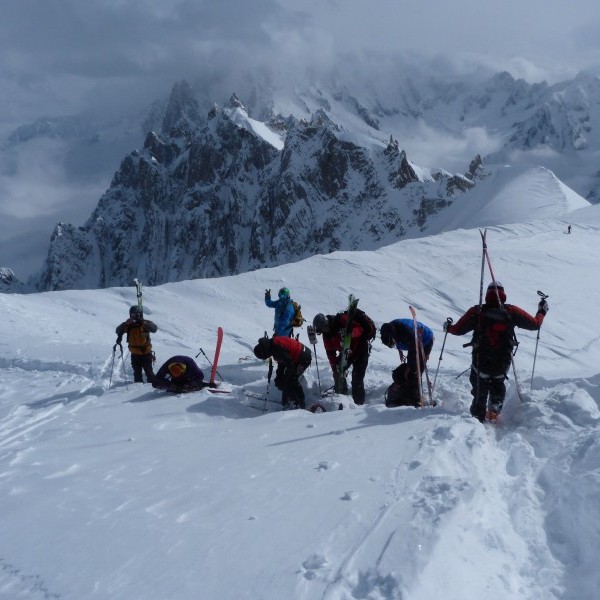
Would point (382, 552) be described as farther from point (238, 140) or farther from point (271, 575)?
point (238, 140)

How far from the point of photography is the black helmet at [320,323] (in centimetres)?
1000

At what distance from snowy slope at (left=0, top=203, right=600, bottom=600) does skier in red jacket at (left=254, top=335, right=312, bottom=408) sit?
2.39 ft

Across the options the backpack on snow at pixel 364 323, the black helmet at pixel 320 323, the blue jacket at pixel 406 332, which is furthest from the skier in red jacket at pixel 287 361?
the blue jacket at pixel 406 332

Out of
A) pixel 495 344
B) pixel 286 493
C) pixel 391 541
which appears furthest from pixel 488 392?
pixel 391 541

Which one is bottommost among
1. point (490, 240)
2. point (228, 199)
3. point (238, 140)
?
point (490, 240)

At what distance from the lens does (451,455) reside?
5.79 m

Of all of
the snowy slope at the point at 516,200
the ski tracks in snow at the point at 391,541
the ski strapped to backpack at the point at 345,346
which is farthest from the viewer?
the snowy slope at the point at 516,200

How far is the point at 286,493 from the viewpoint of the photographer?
16.9 ft

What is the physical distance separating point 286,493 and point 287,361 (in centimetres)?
430

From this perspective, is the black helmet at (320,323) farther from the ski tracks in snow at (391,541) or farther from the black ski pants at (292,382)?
the ski tracks in snow at (391,541)

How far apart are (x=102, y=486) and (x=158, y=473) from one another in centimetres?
60

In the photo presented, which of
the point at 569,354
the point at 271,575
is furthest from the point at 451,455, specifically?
the point at 569,354

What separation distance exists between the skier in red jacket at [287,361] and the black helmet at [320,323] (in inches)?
23.2

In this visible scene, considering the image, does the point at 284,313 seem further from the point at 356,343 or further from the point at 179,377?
the point at 179,377
